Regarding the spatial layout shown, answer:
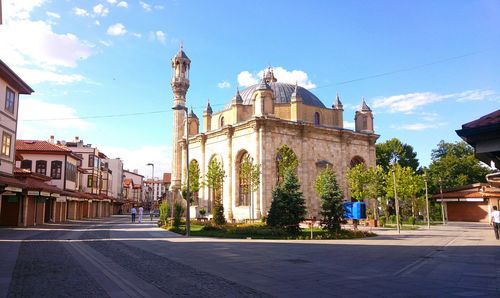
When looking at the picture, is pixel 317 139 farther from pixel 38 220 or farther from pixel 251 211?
pixel 38 220

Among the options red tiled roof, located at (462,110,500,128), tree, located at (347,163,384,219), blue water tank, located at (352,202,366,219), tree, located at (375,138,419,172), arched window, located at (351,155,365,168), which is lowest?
blue water tank, located at (352,202,366,219)

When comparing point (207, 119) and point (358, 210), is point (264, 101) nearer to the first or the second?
point (207, 119)

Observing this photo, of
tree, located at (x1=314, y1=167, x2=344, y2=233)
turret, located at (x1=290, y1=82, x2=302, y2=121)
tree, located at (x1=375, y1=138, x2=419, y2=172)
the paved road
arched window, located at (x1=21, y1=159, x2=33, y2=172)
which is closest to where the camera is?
the paved road

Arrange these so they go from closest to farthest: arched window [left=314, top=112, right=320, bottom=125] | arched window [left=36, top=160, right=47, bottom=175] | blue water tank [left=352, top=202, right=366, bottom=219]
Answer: blue water tank [left=352, top=202, right=366, bottom=219] < arched window [left=36, top=160, right=47, bottom=175] < arched window [left=314, top=112, right=320, bottom=125]

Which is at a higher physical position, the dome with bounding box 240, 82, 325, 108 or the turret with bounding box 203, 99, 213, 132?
the dome with bounding box 240, 82, 325, 108

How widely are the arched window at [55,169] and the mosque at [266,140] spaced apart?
1511 cm

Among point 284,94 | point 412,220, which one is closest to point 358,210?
point 412,220

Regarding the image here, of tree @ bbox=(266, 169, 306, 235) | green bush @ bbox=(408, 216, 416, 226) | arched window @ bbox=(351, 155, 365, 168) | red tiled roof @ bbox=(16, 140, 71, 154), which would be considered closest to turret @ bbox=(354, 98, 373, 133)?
arched window @ bbox=(351, 155, 365, 168)

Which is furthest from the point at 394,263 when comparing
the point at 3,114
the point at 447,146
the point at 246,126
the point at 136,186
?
the point at 136,186

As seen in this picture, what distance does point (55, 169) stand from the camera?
43969 millimetres

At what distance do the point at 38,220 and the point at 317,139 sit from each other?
95.4 ft

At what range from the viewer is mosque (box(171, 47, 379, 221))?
41.1 metres

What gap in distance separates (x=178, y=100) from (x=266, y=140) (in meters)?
19.4

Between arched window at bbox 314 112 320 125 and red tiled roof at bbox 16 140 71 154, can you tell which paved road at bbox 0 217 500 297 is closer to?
red tiled roof at bbox 16 140 71 154
